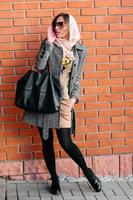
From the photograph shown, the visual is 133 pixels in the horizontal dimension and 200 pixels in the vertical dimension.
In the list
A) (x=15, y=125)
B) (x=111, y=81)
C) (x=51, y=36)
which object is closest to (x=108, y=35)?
(x=111, y=81)

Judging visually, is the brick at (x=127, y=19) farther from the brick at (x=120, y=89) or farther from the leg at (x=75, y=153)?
the leg at (x=75, y=153)

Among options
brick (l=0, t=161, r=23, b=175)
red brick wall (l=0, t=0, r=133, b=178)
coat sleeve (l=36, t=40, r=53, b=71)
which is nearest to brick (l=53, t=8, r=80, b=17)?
red brick wall (l=0, t=0, r=133, b=178)

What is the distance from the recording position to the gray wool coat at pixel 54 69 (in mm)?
4230

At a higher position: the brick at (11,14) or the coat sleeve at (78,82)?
the brick at (11,14)

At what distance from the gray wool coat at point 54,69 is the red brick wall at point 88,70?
13.3 inches

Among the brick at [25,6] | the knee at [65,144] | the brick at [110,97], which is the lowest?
the knee at [65,144]

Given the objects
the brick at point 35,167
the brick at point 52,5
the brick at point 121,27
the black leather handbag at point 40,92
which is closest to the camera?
the black leather handbag at point 40,92

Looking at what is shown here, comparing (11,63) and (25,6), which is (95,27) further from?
(11,63)

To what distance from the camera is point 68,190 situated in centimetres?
457

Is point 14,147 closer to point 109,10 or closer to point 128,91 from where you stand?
point 128,91

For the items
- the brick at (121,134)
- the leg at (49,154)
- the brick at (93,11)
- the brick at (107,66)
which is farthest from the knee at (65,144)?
the brick at (93,11)

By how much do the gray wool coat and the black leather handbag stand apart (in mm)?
75

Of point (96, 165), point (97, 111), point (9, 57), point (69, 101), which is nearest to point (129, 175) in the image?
point (96, 165)

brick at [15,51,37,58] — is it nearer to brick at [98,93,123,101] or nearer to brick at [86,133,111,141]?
brick at [98,93,123,101]
